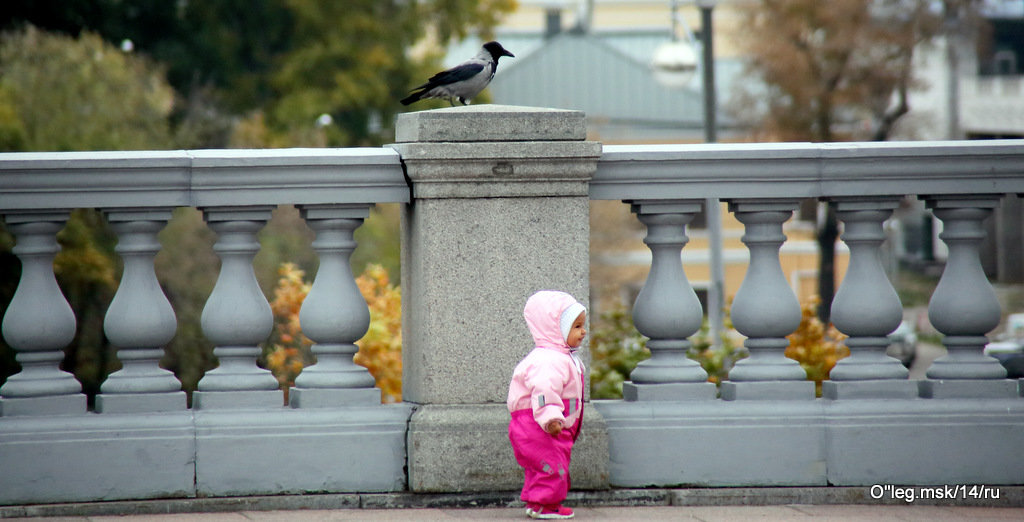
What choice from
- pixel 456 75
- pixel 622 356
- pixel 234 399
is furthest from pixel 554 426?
pixel 622 356

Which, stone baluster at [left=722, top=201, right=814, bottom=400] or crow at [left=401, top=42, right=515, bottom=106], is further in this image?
crow at [left=401, top=42, right=515, bottom=106]

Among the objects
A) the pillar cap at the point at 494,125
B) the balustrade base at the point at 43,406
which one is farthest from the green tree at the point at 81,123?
the pillar cap at the point at 494,125

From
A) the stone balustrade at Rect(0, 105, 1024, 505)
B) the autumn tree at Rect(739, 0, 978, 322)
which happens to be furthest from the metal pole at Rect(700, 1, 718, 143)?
the autumn tree at Rect(739, 0, 978, 322)

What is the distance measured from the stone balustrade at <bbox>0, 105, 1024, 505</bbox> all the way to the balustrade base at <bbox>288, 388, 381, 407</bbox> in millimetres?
12

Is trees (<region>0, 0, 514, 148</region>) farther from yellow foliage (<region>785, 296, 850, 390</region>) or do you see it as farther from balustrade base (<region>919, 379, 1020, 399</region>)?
Answer: balustrade base (<region>919, 379, 1020, 399</region>)

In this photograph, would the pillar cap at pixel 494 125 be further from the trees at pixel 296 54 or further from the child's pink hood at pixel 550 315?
the trees at pixel 296 54

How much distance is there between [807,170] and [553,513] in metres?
1.70

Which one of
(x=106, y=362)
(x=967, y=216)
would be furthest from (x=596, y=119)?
(x=967, y=216)

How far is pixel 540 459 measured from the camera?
14.0 feet

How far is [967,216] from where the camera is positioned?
4.78 meters

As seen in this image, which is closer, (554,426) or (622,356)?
(554,426)

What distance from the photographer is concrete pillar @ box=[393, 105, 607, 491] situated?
14.7ft

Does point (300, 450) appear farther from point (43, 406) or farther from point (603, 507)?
point (603, 507)

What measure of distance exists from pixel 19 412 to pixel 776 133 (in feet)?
104
